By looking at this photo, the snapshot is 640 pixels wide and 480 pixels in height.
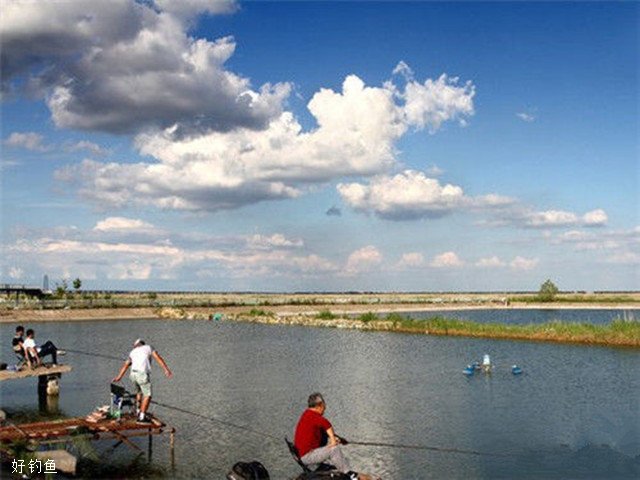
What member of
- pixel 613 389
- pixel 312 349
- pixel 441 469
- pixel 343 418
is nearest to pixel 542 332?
pixel 312 349

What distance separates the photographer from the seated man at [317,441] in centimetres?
1445

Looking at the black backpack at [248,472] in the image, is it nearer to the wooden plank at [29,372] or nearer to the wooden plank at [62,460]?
the wooden plank at [62,460]

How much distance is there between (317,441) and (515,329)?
51.6m

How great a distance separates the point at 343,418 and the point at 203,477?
31.5ft

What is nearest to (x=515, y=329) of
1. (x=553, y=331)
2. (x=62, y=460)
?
(x=553, y=331)

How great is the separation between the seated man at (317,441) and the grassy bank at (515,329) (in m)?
47.0

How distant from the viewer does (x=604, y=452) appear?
916 inches

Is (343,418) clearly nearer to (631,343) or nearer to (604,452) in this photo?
(604,452)

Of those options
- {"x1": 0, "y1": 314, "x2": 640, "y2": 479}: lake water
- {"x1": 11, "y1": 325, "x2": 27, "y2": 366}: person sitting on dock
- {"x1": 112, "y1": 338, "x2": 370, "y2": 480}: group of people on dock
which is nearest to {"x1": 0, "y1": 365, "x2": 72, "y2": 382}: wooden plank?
{"x1": 11, "y1": 325, "x2": 27, "y2": 366}: person sitting on dock

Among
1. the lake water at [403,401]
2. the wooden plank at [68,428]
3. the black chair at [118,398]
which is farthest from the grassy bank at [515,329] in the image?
the wooden plank at [68,428]

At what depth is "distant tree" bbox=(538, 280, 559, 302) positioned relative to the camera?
14600cm

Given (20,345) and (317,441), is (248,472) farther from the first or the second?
(20,345)

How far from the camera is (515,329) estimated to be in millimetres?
62750

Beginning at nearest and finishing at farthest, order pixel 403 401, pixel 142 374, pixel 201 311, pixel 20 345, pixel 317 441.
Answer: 1. pixel 317 441
2. pixel 142 374
3. pixel 20 345
4. pixel 403 401
5. pixel 201 311
